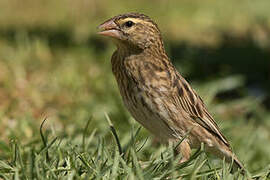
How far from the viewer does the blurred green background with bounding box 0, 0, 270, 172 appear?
230 inches

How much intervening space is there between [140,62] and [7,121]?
1634 mm

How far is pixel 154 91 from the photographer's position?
4.44 meters

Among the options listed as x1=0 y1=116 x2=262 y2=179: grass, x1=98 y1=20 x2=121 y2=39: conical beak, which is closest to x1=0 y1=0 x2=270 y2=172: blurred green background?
x1=0 y1=116 x2=262 y2=179: grass

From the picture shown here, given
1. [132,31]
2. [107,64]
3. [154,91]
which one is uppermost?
[132,31]

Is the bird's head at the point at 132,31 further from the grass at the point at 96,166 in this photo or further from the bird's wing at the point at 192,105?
the grass at the point at 96,166

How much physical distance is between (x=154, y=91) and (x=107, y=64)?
121 inches

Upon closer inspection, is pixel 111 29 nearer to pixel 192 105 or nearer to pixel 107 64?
pixel 192 105

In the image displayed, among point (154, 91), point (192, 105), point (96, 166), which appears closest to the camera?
point (96, 166)

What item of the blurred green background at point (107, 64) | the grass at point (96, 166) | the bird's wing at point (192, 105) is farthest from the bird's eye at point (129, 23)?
the blurred green background at point (107, 64)

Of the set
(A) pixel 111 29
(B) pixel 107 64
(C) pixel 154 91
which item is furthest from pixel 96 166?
(B) pixel 107 64

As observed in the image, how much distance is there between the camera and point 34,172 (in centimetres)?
368

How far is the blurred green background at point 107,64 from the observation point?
19.1 ft

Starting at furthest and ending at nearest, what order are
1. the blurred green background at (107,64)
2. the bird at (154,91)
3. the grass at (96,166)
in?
the blurred green background at (107,64) < the bird at (154,91) < the grass at (96,166)

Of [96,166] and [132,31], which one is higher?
[132,31]
